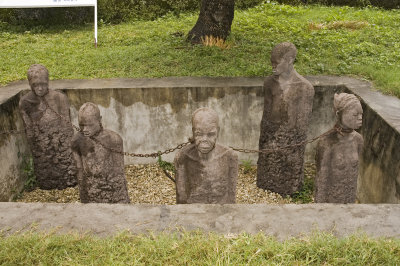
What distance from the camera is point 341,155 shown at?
4570 millimetres

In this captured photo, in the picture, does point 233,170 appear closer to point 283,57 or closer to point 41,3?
point 283,57

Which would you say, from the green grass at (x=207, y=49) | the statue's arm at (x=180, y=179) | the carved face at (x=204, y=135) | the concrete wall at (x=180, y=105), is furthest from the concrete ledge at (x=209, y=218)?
the green grass at (x=207, y=49)

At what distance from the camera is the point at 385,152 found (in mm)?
5184

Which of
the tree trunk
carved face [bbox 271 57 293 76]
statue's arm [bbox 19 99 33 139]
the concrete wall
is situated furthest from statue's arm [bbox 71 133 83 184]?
the tree trunk

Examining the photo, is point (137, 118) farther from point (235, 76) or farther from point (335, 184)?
point (335, 184)

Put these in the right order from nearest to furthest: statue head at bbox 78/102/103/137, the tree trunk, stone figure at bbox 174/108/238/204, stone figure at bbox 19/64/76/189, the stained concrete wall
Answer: stone figure at bbox 174/108/238/204 < statue head at bbox 78/102/103/137 < stone figure at bbox 19/64/76/189 < the stained concrete wall < the tree trunk

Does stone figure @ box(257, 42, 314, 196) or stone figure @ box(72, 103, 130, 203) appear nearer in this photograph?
stone figure @ box(72, 103, 130, 203)

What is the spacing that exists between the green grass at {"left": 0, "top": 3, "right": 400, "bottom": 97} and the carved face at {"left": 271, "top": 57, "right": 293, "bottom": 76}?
6.20 ft

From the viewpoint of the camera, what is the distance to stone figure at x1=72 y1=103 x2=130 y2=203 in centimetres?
461

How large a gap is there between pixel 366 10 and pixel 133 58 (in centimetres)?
874

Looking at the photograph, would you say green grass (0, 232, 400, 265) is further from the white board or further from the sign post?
the white board

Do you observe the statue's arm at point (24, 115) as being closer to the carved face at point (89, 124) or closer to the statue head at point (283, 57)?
the carved face at point (89, 124)

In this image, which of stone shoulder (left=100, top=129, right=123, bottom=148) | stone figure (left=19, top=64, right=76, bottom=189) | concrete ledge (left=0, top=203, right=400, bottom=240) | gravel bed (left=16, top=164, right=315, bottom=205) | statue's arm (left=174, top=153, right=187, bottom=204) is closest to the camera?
concrete ledge (left=0, top=203, right=400, bottom=240)

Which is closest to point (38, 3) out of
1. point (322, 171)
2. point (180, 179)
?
point (180, 179)
